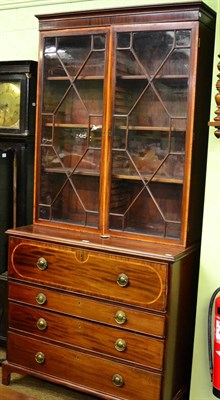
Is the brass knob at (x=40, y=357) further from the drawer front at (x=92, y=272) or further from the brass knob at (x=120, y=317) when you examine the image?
the brass knob at (x=120, y=317)

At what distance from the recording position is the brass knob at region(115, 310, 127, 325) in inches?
98.3

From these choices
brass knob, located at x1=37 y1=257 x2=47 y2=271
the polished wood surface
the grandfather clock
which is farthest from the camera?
the grandfather clock

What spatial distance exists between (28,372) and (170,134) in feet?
4.91

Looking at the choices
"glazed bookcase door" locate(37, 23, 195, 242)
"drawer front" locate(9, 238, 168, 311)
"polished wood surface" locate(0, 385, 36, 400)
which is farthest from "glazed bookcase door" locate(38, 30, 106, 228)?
"polished wood surface" locate(0, 385, 36, 400)

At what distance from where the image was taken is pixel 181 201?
2.53m

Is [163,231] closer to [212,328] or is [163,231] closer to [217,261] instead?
[217,261]

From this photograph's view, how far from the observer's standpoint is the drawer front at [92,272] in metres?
2.41

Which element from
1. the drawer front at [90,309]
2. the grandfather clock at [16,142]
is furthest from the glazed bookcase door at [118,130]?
the drawer front at [90,309]

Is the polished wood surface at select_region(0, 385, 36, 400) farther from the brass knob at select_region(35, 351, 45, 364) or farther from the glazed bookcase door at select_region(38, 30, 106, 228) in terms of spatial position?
the glazed bookcase door at select_region(38, 30, 106, 228)

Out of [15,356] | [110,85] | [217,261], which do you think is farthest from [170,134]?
[15,356]

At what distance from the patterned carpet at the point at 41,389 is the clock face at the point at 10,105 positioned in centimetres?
Answer: 147

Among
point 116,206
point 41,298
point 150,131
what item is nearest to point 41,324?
point 41,298

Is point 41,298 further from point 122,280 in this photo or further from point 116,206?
point 116,206

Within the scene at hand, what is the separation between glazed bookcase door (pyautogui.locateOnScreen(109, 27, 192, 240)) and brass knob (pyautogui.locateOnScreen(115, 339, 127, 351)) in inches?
21.6
